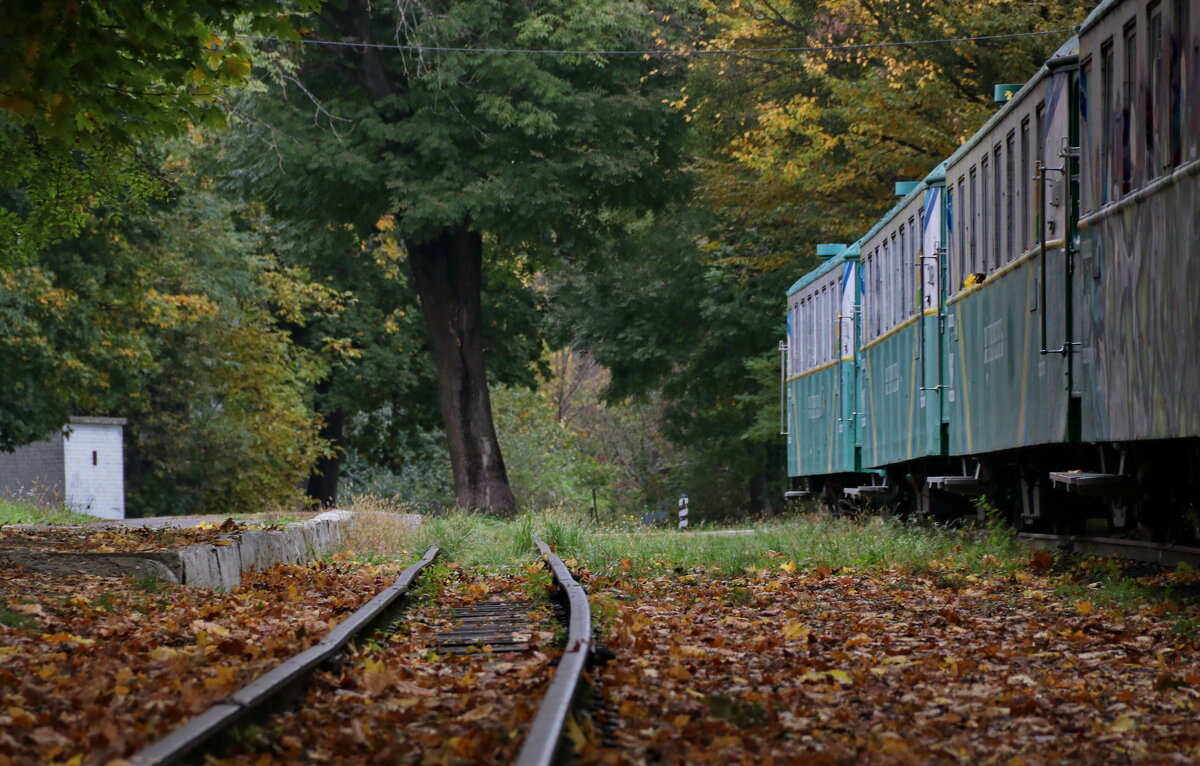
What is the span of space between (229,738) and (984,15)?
2011 centimetres

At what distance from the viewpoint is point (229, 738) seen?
17.3 feet

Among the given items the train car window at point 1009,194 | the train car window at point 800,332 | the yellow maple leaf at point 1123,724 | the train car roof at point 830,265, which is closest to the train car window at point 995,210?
the train car window at point 1009,194

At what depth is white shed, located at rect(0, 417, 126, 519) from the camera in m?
39.0

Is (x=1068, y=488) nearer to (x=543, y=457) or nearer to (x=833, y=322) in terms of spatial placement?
(x=833, y=322)

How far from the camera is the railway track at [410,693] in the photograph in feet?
16.8

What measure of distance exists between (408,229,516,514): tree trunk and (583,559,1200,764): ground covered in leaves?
1921 cm

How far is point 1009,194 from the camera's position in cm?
1282

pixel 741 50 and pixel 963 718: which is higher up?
pixel 741 50

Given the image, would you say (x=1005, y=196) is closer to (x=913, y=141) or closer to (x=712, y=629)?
(x=712, y=629)

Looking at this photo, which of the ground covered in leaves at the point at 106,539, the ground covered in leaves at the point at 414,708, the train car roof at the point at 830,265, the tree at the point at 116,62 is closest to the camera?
the ground covered in leaves at the point at 414,708

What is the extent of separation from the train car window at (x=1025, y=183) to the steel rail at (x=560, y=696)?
15.7ft

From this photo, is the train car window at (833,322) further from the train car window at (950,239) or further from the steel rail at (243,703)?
the steel rail at (243,703)

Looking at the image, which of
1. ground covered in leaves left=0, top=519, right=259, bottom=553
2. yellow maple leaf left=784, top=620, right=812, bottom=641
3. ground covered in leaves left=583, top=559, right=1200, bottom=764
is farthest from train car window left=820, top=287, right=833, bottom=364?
yellow maple leaf left=784, top=620, right=812, bottom=641

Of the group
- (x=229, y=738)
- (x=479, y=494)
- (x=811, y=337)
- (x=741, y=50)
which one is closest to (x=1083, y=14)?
(x=811, y=337)
